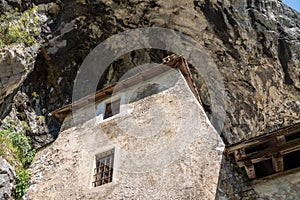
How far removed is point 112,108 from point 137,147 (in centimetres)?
245

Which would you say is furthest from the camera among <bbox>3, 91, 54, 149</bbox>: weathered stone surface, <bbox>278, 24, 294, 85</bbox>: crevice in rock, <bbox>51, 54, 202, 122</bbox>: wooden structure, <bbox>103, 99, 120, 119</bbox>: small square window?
<bbox>278, 24, 294, 85</bbox>: crevice in rock

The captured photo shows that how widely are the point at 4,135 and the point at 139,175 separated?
208 inches

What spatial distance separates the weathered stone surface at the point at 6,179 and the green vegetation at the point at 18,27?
4.24 meters

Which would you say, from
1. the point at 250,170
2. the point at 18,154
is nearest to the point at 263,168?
the point at 250,170

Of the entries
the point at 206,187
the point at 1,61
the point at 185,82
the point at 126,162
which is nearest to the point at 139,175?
the point at 126,162

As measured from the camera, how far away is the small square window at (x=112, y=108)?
1149 cm

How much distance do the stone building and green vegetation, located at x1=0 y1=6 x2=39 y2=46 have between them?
3.21 m

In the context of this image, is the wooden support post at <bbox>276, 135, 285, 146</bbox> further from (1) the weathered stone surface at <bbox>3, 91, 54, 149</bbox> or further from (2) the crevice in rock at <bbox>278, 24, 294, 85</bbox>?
(2) the crevice in rock at <bbox>278, 24, 294, 85</bbox>

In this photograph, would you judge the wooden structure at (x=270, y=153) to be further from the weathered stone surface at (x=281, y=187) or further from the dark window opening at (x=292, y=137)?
the weathered stone surface at (x=281, y=187)

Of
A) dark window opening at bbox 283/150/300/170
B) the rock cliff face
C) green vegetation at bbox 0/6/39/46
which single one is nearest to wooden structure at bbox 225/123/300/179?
dark window opening at bbox 283/150/300/170

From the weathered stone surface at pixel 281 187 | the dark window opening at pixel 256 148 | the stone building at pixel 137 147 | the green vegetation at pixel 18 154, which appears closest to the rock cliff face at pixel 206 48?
the green vegetation at pixel 18 154

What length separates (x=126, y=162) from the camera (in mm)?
9383

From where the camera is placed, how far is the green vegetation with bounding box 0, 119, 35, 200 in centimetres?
1068

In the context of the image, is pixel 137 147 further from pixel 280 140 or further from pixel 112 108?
pixel 280 140
